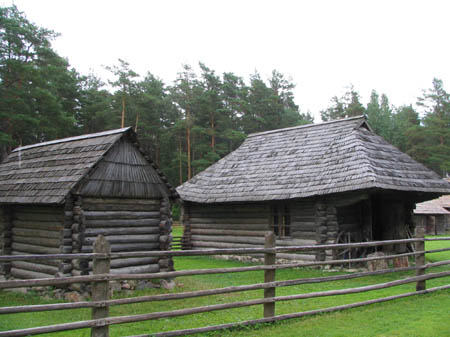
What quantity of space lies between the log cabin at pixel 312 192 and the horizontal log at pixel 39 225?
8.14m

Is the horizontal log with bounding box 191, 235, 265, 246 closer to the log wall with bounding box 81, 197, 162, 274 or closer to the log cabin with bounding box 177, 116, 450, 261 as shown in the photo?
the log cabin with bounding box 177, 116, 450, 261

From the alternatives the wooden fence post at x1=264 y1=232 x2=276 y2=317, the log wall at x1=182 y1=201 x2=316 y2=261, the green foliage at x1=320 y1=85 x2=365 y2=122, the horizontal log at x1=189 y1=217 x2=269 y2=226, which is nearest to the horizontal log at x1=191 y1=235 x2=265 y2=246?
the log wall at x1=182 y1=201 x2=316 y2=261

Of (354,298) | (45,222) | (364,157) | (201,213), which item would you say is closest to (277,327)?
(354,298)

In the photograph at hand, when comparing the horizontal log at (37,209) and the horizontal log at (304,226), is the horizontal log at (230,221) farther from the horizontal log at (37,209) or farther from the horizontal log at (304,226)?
the horizontal log at (37,209)

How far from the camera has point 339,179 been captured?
1538cm

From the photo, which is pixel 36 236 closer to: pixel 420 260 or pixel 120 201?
pixel 120 201

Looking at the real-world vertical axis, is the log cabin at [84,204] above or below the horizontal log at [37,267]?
above

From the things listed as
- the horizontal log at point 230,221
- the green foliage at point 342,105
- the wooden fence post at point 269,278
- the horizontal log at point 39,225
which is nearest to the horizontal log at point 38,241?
the horizontal log at point 39,225

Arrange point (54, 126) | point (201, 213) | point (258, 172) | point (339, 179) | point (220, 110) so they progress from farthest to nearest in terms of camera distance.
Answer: point (220, 110) < point (54, 126) < point (201, 213) < point (258, 172) < point (339, 179)

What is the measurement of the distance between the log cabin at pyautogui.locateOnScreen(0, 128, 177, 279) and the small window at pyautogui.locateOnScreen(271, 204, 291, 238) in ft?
20.2

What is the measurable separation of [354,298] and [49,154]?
900cm

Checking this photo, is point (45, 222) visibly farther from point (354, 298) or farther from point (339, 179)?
point (339, 179)

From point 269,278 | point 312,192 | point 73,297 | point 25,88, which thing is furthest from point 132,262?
point 25,88

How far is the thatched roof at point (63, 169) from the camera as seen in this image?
10.8 meters
